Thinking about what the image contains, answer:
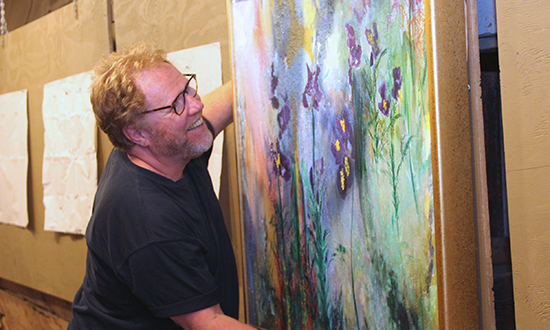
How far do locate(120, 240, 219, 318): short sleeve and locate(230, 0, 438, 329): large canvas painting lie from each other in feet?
1.03

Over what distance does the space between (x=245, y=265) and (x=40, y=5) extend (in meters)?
2.42

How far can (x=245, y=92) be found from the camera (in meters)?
1.50

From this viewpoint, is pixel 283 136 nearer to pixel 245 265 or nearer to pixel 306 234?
pixel 306 234

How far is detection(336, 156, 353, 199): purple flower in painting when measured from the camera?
124cm

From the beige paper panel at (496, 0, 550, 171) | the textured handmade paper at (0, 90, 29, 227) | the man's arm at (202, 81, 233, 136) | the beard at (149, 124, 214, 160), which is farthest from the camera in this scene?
the textured handmade paper at (0, 90, 29, 227)

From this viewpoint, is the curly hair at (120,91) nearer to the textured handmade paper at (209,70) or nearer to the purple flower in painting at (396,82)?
the textured handmade paper at (209,70)

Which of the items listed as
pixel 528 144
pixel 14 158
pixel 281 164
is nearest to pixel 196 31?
pixel 281 164

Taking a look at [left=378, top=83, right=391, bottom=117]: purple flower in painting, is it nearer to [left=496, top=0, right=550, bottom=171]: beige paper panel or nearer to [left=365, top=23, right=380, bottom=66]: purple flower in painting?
[left=365, top=23, right=380, bottom=66]: purple flower in painting

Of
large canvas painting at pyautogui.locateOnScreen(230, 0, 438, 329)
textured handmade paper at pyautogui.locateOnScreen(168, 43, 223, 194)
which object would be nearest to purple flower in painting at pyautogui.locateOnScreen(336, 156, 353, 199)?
large canvas painting at pyautogui.locateOnScreen(230, 0, 438, 329)

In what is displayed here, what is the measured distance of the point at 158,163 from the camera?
4.62 feet

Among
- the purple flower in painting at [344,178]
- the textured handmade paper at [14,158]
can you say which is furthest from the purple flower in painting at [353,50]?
the textured handmade paper at [14,158]

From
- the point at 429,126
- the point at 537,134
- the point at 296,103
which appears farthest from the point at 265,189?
the point at 537,134

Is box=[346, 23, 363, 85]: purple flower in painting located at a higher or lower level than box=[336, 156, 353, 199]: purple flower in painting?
higher

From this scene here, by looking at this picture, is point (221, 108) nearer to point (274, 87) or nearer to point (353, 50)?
point (274, 87)
